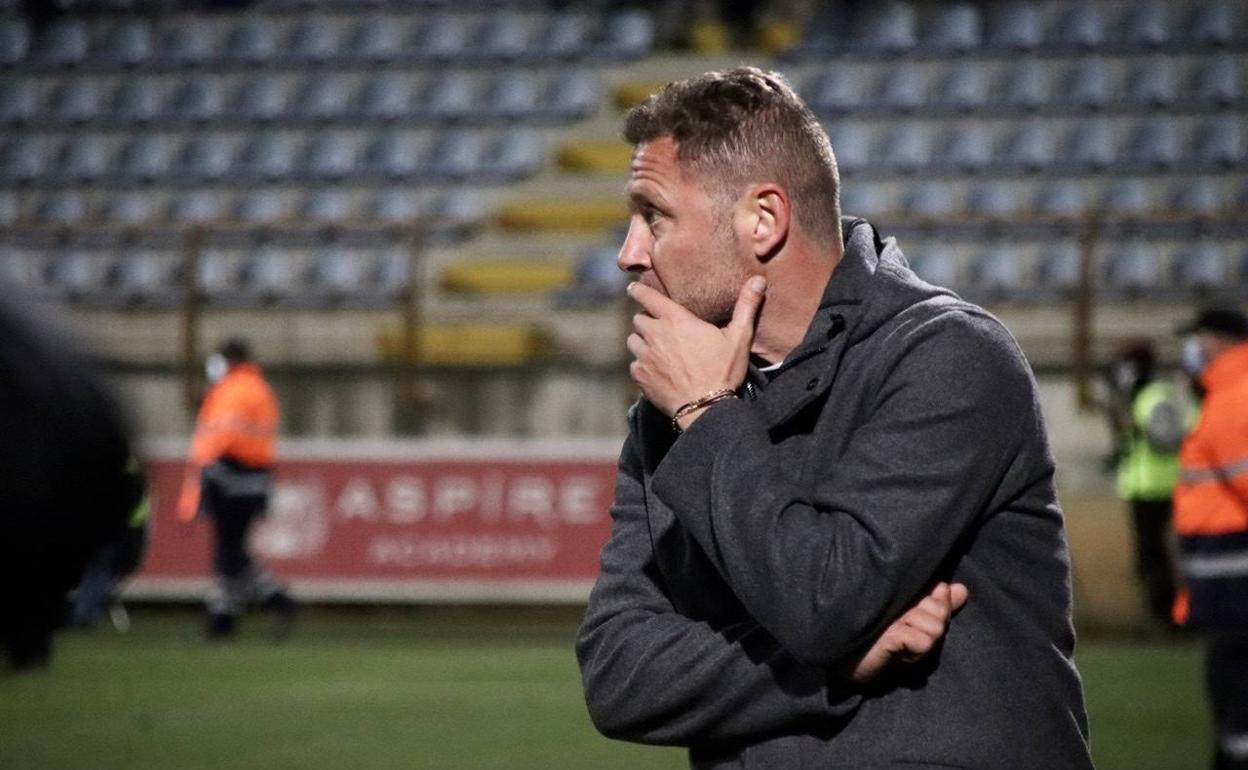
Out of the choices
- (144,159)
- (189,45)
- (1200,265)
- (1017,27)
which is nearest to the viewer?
(1200,265)

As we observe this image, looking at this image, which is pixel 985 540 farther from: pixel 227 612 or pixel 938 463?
pixel 227 612

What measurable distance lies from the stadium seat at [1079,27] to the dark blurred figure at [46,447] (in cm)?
1990

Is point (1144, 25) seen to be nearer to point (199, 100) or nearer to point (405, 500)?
point (405, 500)

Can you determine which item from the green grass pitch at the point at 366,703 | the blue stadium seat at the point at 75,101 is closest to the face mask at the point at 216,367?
the green grass pitch at the point at 366,703

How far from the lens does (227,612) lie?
14.9 metres

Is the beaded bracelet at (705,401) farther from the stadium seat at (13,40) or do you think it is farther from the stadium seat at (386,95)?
the stadium seat at (13,40)

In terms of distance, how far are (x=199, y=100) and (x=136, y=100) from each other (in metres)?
0.80

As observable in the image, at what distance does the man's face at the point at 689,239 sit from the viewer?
2854mm

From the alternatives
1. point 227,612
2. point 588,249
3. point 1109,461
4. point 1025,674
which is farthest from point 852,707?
point 588,249

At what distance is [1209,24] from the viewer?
67.5 ft

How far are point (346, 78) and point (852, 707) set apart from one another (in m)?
20.2

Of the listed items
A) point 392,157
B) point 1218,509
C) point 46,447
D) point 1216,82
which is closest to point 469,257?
point 392,157

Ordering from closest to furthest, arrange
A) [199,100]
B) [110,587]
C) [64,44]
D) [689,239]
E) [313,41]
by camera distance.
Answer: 1. [689,239]
2. [110,587]
3. [199,100]
4. [313,41]
5. [64,44]

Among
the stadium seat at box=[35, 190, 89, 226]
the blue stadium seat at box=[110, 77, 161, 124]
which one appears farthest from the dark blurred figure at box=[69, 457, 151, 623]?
the blue stadium seat at box=[110, 77, 161, 124]
